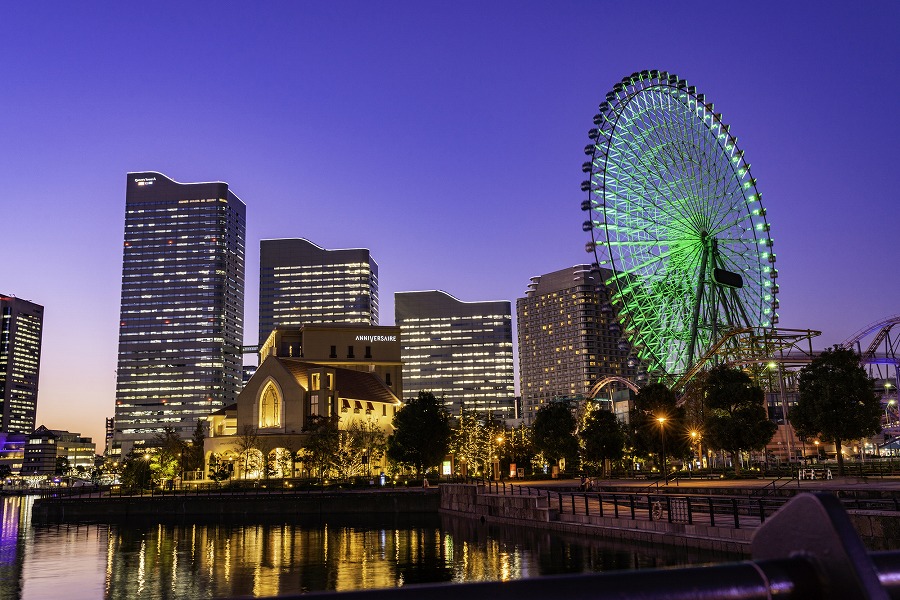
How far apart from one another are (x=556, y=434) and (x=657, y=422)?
18.0 meters

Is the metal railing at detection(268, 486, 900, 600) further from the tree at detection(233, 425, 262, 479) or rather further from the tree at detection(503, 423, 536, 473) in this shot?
the tree at detection(233, 425, 262, 479)

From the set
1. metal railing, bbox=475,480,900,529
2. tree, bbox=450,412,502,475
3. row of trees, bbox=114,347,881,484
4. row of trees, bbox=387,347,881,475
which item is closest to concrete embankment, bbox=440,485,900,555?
metal railing, bbox=475,480,900,529

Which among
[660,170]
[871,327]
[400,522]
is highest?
[660,170]

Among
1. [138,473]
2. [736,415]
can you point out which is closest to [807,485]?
[736,415]

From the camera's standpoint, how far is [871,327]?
127 metres

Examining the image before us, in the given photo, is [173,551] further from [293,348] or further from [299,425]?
[293,348]

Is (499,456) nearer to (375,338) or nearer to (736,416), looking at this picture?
(736,416)

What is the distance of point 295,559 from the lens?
44.1m

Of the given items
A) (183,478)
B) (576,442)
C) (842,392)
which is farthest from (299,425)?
(842,392)

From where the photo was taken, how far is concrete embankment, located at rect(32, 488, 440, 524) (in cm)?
7912

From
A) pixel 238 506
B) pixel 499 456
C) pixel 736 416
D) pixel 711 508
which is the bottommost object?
pixel 238 506

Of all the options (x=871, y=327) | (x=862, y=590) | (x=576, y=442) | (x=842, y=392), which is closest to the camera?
A: (x=862, y=590)

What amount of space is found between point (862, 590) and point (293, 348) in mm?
192268

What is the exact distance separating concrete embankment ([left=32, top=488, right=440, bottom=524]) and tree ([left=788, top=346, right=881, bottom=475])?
37.1 meters
